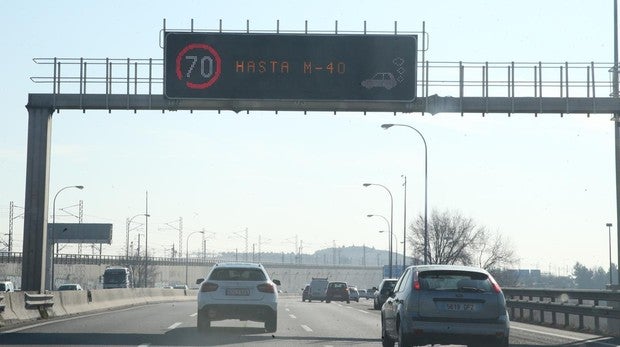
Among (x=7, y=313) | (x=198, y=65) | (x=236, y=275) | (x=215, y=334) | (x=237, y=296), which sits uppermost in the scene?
(x=198, y=65)

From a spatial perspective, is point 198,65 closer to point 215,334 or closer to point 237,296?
point 237,296

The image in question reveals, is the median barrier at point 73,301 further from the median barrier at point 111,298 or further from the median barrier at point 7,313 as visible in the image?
the median barrier at point 7,313

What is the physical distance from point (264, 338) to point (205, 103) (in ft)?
34.7

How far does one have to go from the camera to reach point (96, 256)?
398 feet

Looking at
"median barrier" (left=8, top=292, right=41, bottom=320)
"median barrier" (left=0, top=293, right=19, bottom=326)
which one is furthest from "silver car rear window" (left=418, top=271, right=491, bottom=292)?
"median barrier" (left=8, top=292, right=41, bottom=320)

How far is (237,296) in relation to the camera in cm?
2250

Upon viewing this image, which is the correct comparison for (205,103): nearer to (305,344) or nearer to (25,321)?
(25,321)

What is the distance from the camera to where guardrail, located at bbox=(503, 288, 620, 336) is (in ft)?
81.1

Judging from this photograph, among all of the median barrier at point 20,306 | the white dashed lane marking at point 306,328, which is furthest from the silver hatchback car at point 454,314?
the median barrier at point 20,306

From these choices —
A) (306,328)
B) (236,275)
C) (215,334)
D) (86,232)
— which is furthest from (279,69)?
(86,232)

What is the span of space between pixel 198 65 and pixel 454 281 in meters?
14.9

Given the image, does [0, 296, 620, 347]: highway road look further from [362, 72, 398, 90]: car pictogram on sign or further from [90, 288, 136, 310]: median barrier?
[90, 288, 136, 310]: median barrier

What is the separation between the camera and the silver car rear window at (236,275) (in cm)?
2278

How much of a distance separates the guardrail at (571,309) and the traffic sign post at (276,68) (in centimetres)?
744
